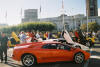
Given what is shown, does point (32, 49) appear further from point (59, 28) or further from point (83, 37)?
point (59, 28)

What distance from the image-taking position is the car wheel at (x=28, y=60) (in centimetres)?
780

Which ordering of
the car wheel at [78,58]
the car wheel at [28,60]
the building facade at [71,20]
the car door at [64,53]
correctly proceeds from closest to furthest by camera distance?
the car wheel at [28,60], the car door at [64,53], the car wheel at [78,58], the building facade at [71,20]

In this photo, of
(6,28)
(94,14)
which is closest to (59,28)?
(94,14)

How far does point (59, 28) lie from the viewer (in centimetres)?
10906

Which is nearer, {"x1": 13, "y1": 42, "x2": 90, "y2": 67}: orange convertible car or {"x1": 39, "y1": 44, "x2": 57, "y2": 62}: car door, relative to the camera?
{"x1": 13, "y1": 42, "x2": 90, "y2": 67}: orange convertible car

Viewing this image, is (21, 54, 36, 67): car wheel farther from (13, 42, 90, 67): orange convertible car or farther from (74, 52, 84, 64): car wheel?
(74, 52, 84, 64): car wheel

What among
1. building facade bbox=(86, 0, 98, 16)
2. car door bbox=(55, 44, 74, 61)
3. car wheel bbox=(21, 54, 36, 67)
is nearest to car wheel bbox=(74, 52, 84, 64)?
car door bbox=(55, 44, 74, 61)

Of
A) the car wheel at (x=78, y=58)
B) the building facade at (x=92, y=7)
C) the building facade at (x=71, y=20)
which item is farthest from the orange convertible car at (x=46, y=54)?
the building facade at (x=92, y=7)

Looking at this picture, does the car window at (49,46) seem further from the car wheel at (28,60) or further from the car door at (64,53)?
the car wheel at (28,60)

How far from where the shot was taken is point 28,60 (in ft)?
25.7

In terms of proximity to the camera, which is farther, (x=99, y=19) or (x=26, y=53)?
(x=99, y=19)

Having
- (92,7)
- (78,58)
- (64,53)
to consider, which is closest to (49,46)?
(64,53)

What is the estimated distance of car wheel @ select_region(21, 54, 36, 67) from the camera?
7805 mm

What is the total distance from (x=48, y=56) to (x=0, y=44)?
3098mm
